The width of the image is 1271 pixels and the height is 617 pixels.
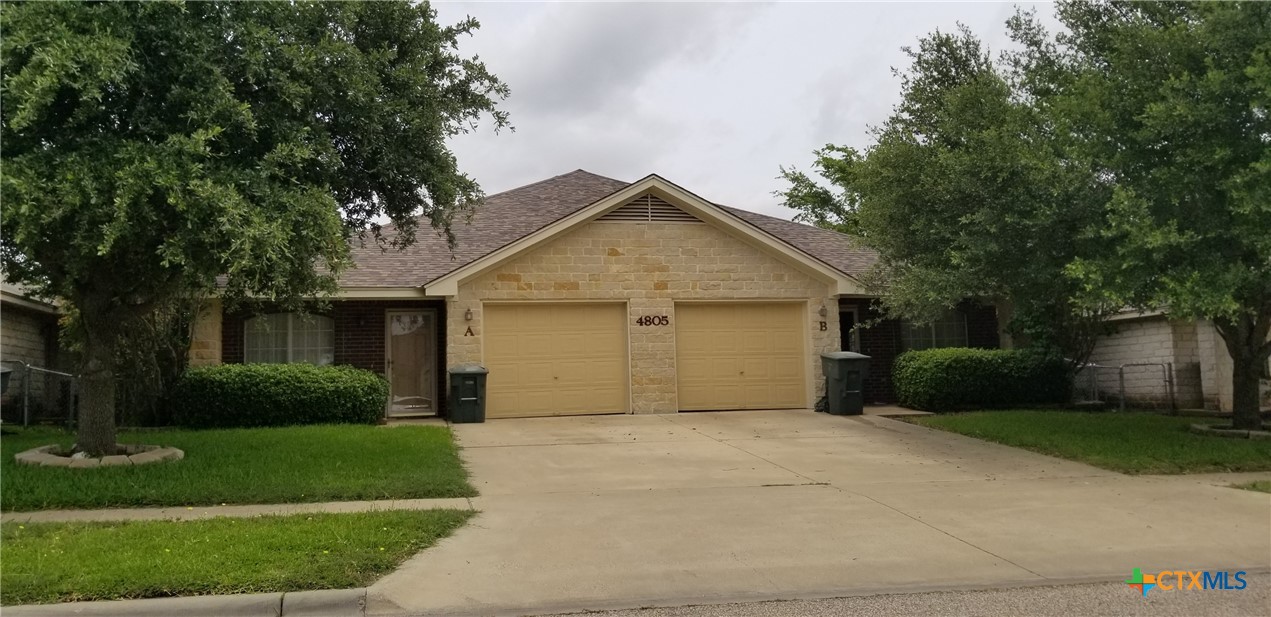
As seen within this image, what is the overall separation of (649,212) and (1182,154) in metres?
9.15

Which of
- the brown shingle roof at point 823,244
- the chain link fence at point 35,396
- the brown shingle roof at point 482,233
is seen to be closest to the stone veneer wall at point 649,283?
the brown shingle roof at point 482,233

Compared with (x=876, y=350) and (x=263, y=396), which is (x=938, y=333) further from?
(x=263, y=396)

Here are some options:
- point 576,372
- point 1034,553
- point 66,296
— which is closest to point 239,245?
point 66,296

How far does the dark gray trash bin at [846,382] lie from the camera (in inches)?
662

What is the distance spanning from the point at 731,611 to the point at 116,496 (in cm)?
595

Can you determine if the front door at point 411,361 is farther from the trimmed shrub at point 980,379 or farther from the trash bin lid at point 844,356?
the trimmed shrub at point 980,379


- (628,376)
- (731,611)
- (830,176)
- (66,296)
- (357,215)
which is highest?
(830,176)

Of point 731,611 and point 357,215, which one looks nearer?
point 731,611

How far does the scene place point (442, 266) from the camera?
58.0ft

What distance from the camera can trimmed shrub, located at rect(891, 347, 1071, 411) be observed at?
17.2m

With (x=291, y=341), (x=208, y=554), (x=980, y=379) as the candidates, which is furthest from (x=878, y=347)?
(x=208, y=554)

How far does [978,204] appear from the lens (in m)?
12.4

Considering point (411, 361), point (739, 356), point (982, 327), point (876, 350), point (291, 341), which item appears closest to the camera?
point (291, 341)

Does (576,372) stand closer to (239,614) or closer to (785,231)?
(785,231)
